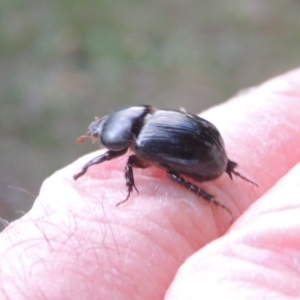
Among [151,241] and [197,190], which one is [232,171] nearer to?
[197,190]

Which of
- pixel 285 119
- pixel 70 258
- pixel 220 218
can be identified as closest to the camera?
pixel 70 258

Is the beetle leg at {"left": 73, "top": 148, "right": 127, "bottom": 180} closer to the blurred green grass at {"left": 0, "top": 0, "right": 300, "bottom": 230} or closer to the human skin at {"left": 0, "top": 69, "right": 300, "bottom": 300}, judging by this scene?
the human skin at {"left": 0, "top": 69, "right": 300, "bottom": 300}

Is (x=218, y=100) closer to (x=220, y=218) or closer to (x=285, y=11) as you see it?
(x=285, y=11)

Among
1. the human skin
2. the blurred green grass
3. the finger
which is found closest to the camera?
the finger

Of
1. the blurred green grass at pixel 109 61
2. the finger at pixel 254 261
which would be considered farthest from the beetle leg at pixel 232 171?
the blurred green grass at pixel 109 61

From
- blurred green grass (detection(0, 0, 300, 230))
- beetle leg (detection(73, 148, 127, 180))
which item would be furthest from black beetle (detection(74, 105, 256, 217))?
blurred green grass (detection(0, 0, 300, 230))

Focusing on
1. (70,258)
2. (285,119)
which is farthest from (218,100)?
(70,258)
